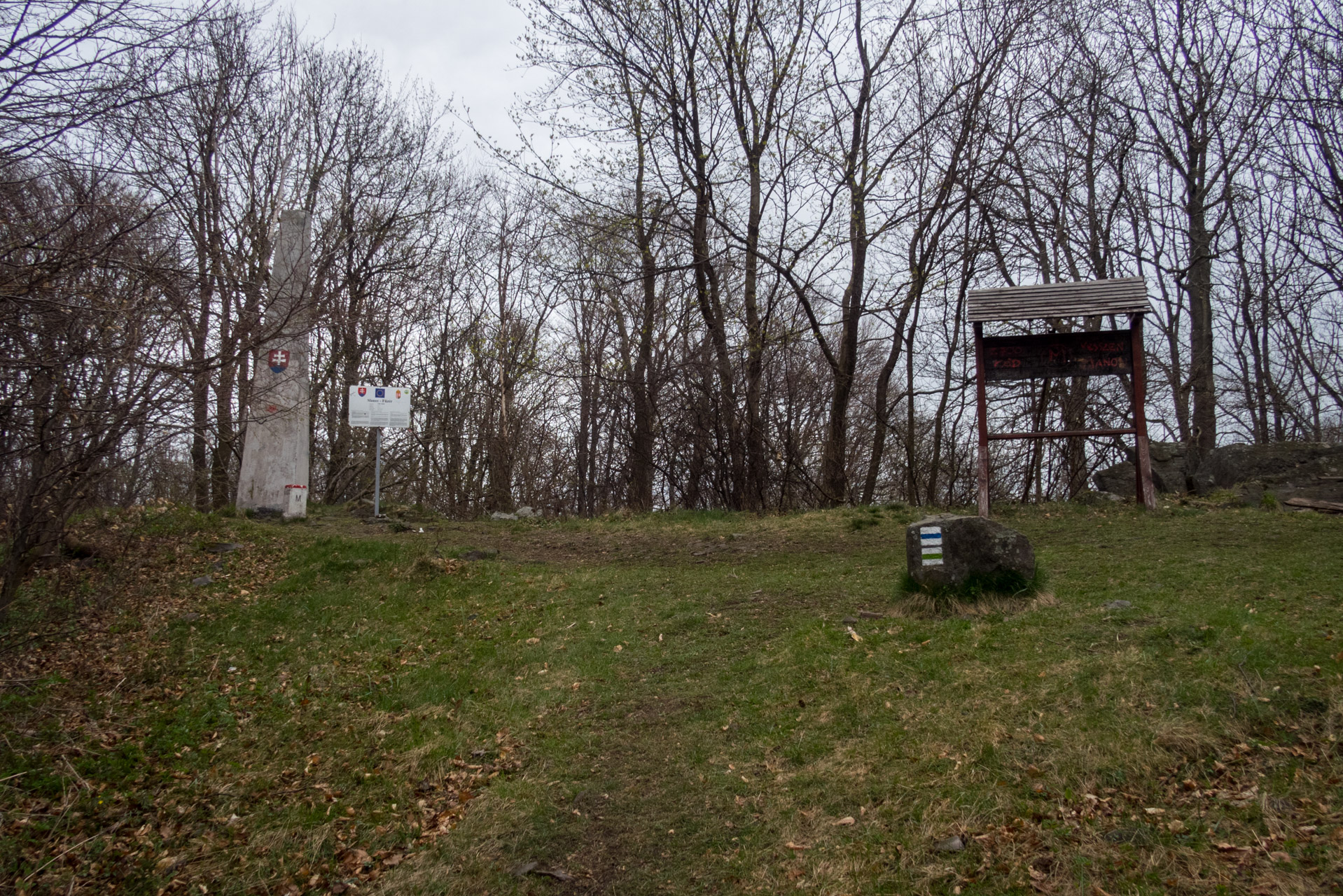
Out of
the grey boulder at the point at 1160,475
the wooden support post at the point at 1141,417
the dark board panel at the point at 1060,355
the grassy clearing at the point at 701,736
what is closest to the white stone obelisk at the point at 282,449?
the grassy clearing at the point at 701,736

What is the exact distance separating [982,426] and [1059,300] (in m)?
1.75

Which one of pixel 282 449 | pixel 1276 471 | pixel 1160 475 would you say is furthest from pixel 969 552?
pixel 282 449

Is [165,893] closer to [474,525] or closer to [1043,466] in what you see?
[474,525]

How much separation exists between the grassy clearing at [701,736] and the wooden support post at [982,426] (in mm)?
2226

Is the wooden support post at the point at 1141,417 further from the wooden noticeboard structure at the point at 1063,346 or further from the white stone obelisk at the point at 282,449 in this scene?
the white stone obelisk at the point at 282,449

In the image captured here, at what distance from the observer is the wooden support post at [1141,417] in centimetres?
1040

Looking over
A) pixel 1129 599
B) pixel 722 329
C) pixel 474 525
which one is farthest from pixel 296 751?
pixel 722 329

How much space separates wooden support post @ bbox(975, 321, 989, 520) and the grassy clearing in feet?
7.30

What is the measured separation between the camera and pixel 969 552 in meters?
6.81

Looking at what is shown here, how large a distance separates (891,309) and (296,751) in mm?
11964

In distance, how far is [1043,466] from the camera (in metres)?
18.0

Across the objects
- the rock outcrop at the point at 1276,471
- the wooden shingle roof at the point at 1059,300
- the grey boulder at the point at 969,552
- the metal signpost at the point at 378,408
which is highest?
the wooden shingle roof at the point at 1059,300

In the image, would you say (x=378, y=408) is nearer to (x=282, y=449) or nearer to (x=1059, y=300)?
(x=282, y=449)

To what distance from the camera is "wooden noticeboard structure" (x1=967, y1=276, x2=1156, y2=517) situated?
33.7 feet
